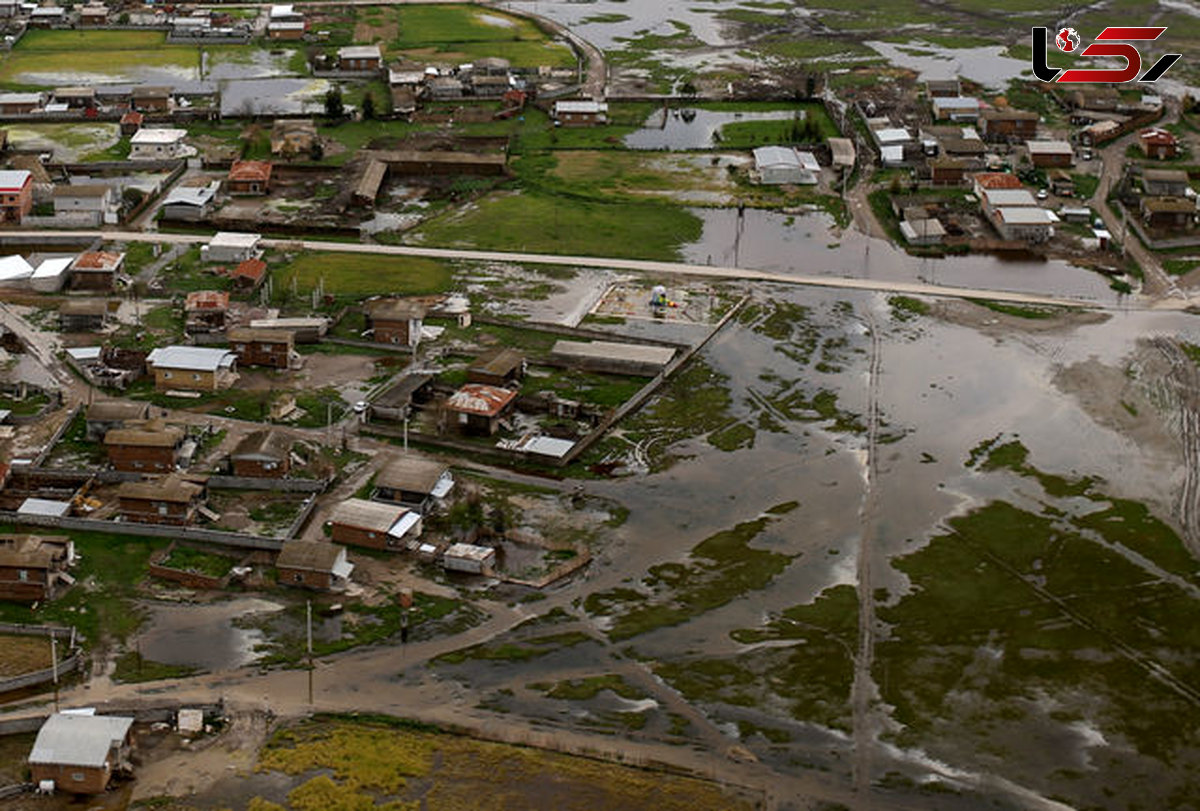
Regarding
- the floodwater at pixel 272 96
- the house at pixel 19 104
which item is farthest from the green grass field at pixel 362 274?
the house at pixel 19 104

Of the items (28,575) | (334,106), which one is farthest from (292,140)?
(28,575)

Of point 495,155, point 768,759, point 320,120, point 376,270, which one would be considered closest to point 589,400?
point 376,270

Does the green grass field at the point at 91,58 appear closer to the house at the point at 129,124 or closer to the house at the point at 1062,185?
the house at the point at 129,124

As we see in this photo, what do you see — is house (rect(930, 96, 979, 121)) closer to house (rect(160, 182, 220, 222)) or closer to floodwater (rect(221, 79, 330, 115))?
floodwater (rect(221, 79, 330, 115))

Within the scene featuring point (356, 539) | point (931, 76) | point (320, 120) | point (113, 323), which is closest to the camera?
point (356, 539)

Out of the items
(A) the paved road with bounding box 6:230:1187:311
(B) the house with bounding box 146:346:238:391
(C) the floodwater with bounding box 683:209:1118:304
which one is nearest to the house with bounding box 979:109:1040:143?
(C) the floodwater with bounding box 683:209:1118:304

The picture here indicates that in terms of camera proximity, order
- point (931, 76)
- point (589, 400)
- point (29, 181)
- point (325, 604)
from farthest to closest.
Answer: point (931, 76), point (29, 181), point (589, 400), point (325, 604)

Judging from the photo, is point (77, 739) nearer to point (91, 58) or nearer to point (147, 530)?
point (147, 530)

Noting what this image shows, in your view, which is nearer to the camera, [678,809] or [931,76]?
[678,809]

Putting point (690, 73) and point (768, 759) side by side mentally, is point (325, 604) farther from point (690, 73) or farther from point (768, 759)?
point (690, 73)
